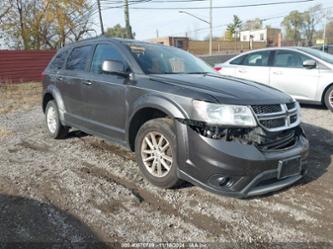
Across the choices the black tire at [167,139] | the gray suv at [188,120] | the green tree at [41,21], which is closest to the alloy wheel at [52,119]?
the gray suv at [188,120]

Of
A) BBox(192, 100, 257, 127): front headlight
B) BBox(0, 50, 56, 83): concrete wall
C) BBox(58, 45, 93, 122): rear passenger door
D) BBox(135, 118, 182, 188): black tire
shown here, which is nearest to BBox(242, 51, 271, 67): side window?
BBox(58, 45, 93, 122): rear passenger door

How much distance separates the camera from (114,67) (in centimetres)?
416

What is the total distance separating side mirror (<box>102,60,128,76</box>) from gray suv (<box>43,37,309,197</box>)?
12mm

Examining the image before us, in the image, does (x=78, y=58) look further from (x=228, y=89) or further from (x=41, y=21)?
(x=41, y=21)

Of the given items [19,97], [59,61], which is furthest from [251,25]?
[59,61]

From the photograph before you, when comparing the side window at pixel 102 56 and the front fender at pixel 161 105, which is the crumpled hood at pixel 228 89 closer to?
the front fender at pixel 161 105

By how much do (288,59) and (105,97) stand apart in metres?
5.57

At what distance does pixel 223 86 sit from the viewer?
3.71 metres

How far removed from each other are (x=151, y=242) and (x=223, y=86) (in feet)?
5.94

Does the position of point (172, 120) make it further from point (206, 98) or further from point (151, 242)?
point (151, 242)

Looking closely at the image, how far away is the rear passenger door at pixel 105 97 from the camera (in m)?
4.32

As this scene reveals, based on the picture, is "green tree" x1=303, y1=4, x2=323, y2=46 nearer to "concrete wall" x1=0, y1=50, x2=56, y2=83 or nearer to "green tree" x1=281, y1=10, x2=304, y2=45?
"green tree" x1=281, y1=10, x2=304, y2=45

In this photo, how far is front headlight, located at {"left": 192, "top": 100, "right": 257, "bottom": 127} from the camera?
10.5 feet

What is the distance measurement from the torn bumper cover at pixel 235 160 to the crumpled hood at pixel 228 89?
31cm
